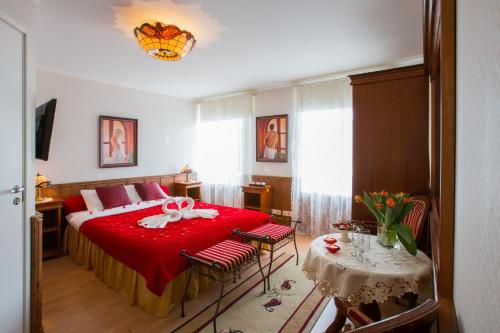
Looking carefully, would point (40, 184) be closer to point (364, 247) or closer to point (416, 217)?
point (364, 247)

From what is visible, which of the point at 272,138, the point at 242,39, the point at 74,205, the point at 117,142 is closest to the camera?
the point at 242,39

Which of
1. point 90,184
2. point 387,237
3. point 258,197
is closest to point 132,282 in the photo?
point 387,237

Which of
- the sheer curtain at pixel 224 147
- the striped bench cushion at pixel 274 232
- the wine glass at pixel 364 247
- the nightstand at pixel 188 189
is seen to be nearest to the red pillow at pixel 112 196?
the nightstand at pixel 188 189

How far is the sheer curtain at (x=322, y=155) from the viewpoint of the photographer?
3996 millimetres

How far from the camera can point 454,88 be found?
2.73 ft

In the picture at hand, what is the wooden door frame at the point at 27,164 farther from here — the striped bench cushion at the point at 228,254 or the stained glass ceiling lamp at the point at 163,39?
the striped bench cushion at the point at 228,254

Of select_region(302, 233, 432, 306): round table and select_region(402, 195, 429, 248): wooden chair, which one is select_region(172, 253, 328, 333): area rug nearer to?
select_region(302, 233, 432, 306): round table

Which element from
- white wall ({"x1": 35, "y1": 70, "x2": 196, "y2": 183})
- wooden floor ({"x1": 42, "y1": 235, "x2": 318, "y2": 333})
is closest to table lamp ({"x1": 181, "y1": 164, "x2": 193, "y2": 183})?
white wall ({"x1": 35, "y1": 70, "x2": 196, "y2": 183})

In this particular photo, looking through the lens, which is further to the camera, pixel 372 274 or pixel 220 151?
pixel 220 151

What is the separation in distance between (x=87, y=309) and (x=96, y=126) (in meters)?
3.03

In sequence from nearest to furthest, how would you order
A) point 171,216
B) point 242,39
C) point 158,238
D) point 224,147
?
point 158,238
point 242,39
point 171,216
point 224,147

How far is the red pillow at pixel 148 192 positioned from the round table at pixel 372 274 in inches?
138

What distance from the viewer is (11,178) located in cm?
169

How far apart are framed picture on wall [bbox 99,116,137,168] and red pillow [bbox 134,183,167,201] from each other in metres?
0.54
